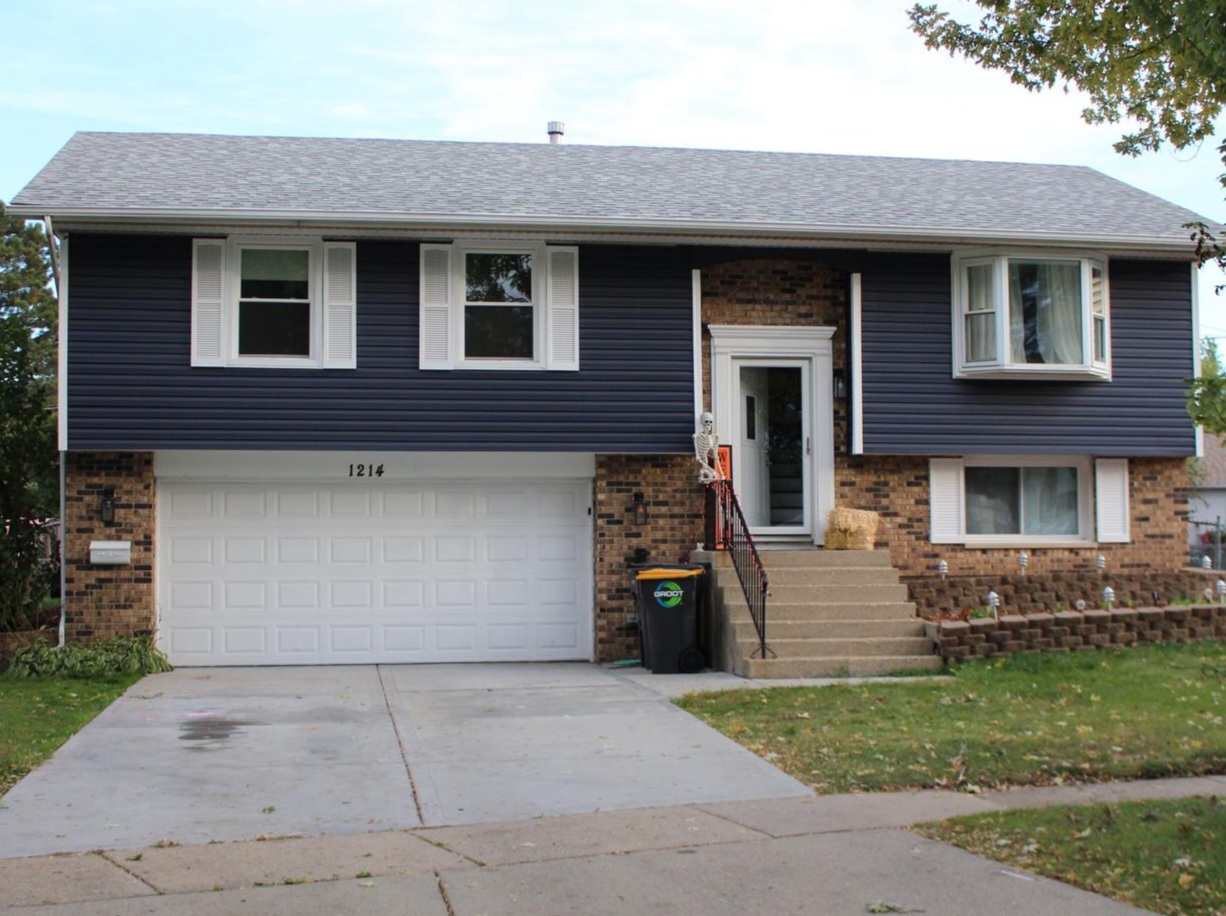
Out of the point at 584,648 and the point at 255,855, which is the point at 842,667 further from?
the point at 255,855

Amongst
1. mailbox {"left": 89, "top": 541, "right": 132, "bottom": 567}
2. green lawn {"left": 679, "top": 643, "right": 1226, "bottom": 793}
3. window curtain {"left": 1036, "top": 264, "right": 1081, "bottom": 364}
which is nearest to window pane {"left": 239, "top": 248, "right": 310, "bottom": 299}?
mailbox {"left": 89, "top": 541, "right": 132, "bottom": 567}

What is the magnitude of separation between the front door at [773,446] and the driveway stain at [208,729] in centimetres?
714

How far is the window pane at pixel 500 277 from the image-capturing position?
1541 cm

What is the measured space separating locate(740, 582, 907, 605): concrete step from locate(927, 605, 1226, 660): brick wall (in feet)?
2.65

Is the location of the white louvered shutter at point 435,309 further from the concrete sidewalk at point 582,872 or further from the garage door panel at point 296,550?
the concrete sidewalk at point 582,872

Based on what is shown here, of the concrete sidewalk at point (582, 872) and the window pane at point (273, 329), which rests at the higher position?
the window pane at point (273, 329)

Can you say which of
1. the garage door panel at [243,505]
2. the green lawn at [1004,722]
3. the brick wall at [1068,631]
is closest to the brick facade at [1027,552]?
the brick wall at [1068,631]

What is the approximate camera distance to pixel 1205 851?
6559mm

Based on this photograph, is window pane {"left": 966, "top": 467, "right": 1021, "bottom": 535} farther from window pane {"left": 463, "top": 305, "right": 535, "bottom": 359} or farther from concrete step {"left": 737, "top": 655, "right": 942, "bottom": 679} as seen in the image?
window pane {"left": 463, "top": 305, "right": 535, "bottom": 359}

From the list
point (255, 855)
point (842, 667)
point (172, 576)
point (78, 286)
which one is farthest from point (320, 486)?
point (255, 855)

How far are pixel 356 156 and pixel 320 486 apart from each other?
475 cm

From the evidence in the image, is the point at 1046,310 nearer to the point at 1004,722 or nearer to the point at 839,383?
the point at 839,383

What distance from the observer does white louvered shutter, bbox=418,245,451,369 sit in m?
15.1

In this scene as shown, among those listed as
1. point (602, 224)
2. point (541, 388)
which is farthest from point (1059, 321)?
point (541, 388)
